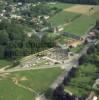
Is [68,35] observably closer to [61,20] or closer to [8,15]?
[61,20]

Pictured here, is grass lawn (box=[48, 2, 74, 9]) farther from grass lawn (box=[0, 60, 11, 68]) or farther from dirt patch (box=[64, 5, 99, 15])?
grass lawn (box=[0, 60, 11, 68])

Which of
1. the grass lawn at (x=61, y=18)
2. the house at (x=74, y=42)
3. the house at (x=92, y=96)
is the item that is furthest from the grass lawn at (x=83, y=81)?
the grass lawn at (x=61, y=18)

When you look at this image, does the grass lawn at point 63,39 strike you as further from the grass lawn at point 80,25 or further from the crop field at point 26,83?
the crop field at point 26,83

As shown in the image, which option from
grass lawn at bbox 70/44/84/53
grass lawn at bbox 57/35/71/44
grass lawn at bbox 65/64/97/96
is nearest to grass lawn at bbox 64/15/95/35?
grass lawn at bbox 57/35/71/44

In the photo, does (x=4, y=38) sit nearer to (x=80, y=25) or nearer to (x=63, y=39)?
(x=63, y=39)

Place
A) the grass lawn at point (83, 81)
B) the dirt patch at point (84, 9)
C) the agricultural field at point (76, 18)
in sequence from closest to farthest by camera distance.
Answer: the grass lawn at point (83, 81) → the agricultural field at point (76, 18) → the dirt patch at point (84, 9)

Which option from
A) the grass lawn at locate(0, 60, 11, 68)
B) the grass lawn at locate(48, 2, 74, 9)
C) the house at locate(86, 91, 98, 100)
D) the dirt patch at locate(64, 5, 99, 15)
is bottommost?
the grass lawn at locate(0, 60, 11, 68)

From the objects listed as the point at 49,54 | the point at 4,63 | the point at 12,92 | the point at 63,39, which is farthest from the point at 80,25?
the point at 12,92

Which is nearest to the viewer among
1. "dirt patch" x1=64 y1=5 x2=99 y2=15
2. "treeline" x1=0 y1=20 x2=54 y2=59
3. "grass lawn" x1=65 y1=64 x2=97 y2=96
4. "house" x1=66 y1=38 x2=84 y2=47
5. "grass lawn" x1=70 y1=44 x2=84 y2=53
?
"grass lawn" x1=65 y1=64 x2=97 y2=96
